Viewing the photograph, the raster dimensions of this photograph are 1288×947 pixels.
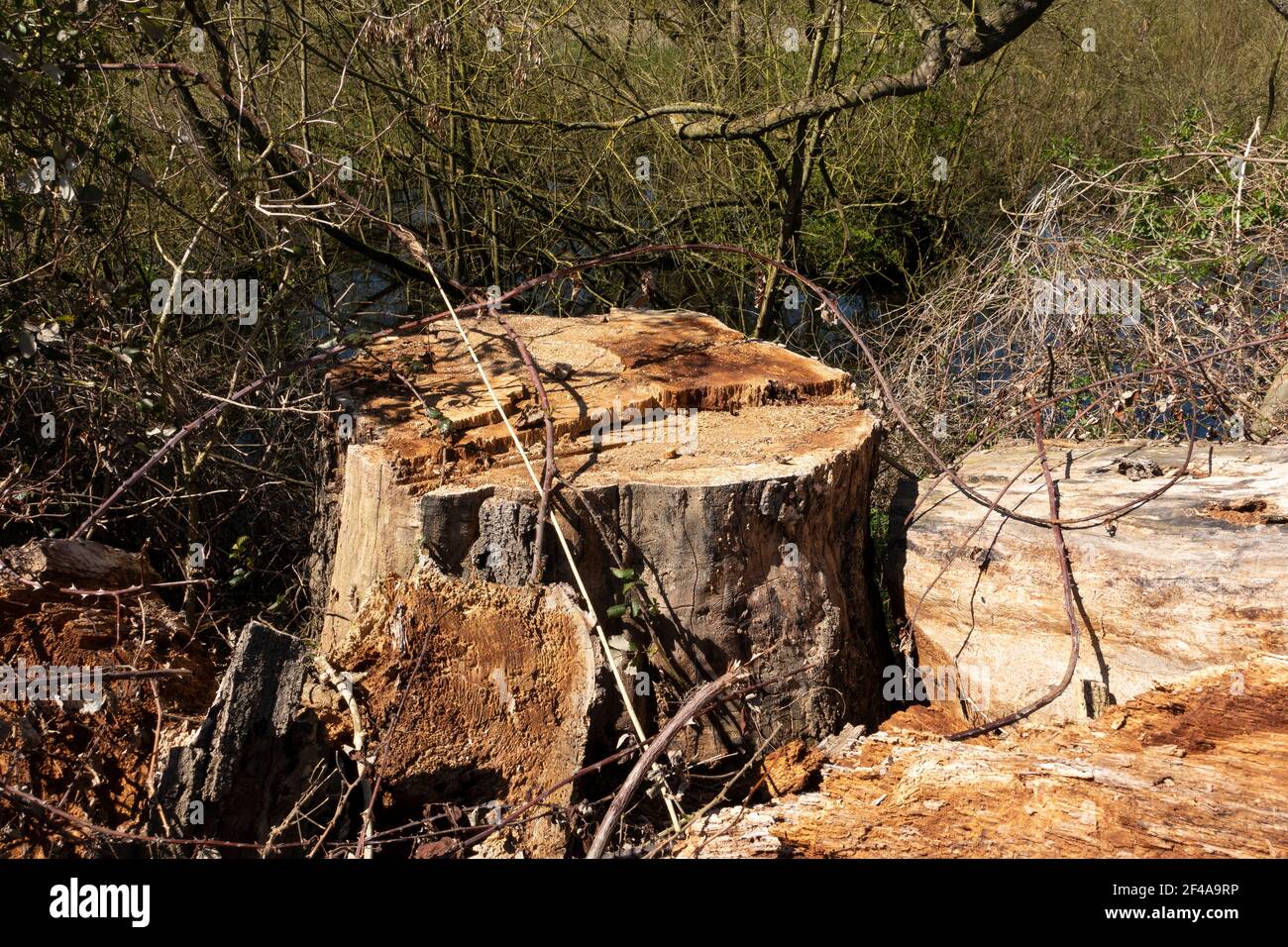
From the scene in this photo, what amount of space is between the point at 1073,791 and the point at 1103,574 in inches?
25.3

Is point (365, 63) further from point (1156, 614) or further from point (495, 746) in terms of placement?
point (1156, 614)

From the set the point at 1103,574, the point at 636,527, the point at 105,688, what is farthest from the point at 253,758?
the point at 1103,574

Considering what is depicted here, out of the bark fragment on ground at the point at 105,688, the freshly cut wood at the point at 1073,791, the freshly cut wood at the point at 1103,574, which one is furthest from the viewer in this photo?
the freshly cut wood at the point at 1103,574

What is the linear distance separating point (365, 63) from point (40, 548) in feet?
9.87

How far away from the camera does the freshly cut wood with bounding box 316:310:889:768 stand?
2381 millimetres

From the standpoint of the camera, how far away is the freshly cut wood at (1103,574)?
2314mm

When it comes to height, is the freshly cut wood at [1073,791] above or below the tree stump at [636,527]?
below

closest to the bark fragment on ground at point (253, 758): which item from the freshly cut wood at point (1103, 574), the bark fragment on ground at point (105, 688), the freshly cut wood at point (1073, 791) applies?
the bark fragment on ground at point (105, 688)

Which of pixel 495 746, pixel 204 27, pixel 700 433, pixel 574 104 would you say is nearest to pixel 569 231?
pixel 574 104

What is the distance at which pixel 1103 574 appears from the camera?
8.04ft

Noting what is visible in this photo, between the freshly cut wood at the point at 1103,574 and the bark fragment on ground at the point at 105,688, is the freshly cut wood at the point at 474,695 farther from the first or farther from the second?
the freshly cut wood at the point at 1103,574

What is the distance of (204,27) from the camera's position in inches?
141

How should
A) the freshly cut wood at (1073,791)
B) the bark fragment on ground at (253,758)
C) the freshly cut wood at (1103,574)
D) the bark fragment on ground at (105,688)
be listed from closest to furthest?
the freshly cut wood at (1073,791), the bark fragment on ground at (253,758), the bark fragment on ground at (105,688), the freshly cut wood at (1103,574)

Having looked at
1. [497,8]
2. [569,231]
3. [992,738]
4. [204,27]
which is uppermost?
[497,8]
